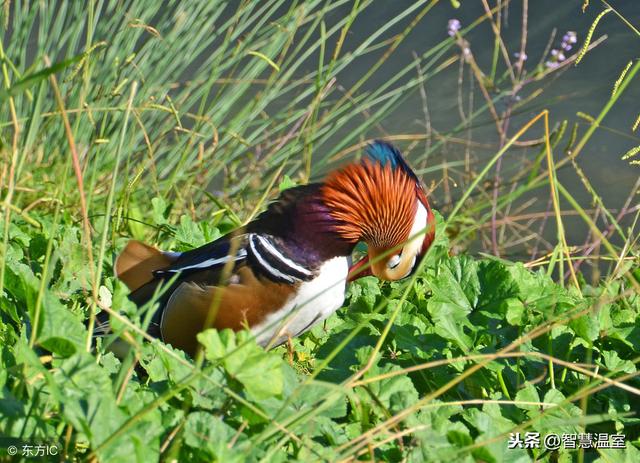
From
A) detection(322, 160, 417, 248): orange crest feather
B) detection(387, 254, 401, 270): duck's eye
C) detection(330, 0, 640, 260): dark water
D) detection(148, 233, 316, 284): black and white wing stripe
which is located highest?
detection(322, 160, 417, 248): orange crest feather

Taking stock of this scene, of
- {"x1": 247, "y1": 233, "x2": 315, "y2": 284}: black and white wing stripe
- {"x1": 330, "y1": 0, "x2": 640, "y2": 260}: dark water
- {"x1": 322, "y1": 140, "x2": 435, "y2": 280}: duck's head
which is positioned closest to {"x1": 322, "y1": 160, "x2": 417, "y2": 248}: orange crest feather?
{"x1": 322, "y1": 140, "x2": 435, "y2": 280}: duck's head

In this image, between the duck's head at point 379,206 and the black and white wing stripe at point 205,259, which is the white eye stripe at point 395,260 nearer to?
the duck's head at point 379,206

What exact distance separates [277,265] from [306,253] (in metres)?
0.08

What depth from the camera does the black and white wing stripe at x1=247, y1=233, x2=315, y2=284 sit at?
218cm

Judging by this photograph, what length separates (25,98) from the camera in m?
4.00

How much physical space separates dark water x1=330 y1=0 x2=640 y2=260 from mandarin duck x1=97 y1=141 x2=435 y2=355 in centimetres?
193

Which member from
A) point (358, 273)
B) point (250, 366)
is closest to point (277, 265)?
point (358, 273)

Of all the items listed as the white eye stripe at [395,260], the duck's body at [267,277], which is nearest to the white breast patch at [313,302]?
the duck's body at [267,277]

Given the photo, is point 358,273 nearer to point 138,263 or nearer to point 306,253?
point 306,253

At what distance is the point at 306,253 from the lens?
2.19 meters

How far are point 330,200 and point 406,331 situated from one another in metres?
0.40

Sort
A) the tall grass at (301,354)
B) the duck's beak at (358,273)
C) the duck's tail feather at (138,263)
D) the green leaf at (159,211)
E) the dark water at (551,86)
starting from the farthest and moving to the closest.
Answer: the dark water at (551,86)
the green leaf at (159,211)
the duck's tail feather at (138,263)
the duck's beak at (358,273)
the tall grass at (301,354)

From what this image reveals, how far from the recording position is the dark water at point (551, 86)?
4316 millimetres

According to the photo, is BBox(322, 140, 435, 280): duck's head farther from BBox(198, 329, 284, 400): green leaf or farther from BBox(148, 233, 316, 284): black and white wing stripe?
BBox(198, 329, 284, 400): green leaf
